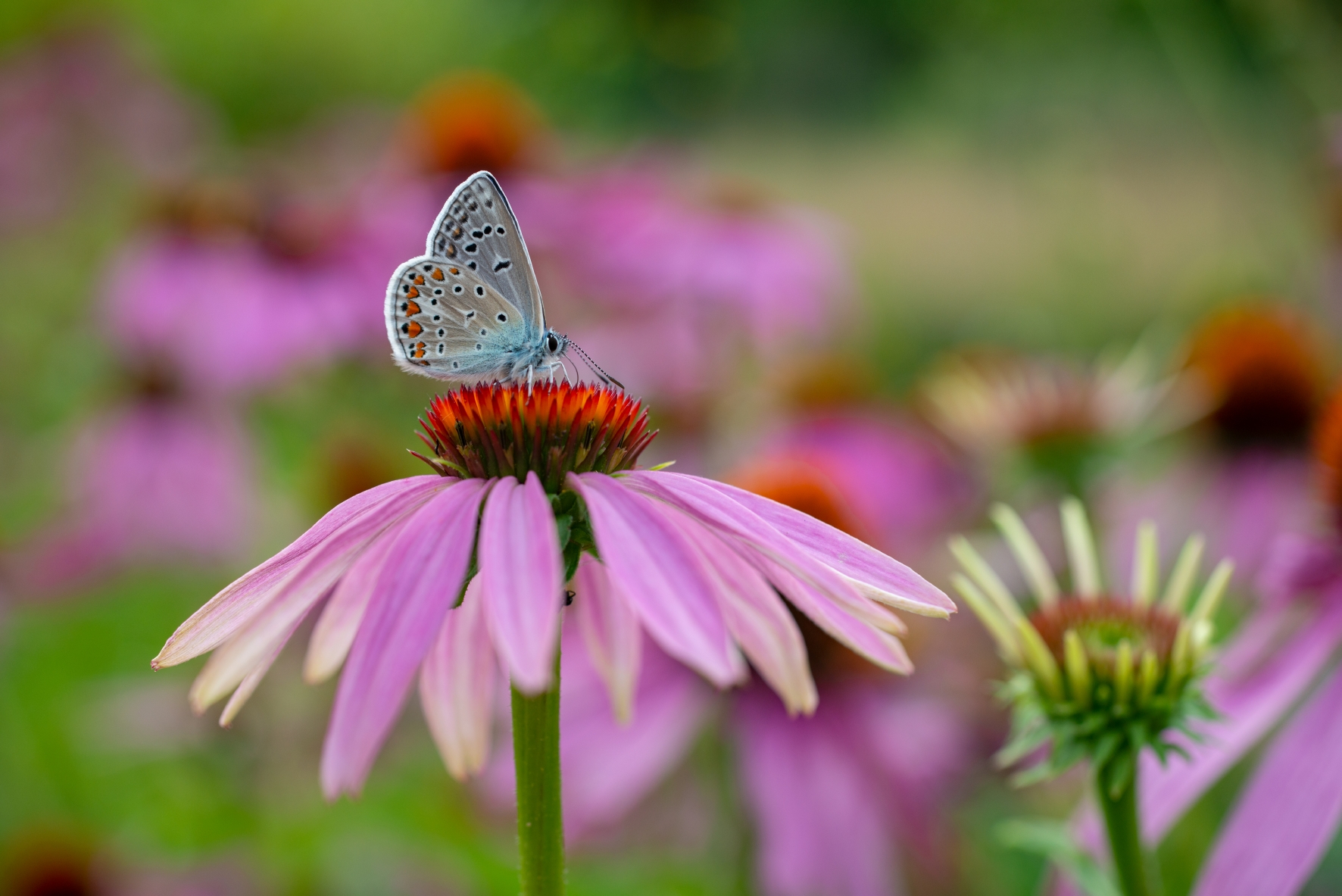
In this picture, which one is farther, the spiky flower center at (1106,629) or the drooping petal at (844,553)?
the spiky flower center at (1106,629)

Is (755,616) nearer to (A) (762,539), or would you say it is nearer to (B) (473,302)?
(A) (762,539)

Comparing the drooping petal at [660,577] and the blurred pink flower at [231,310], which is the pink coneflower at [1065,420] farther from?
the drooping petal at [660,577]

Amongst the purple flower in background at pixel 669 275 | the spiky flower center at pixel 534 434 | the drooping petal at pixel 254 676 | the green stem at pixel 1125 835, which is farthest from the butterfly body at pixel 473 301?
the purple flower in background at pixel 669 275

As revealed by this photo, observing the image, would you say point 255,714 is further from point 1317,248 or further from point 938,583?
point 1317,248

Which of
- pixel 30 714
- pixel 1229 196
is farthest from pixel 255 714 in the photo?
pixel 1229 196

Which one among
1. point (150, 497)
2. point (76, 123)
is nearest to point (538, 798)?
point (150, 497)

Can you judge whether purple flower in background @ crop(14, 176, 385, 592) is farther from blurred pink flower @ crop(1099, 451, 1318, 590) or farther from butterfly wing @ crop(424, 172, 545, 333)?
blurred pink flower @ crop(1099, 451, 1318, 590)

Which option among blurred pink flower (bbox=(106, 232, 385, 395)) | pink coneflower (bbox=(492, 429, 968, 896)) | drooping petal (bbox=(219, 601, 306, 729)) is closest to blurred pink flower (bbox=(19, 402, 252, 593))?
blurred pink flower (bbox=(106, 232, 385, 395))
